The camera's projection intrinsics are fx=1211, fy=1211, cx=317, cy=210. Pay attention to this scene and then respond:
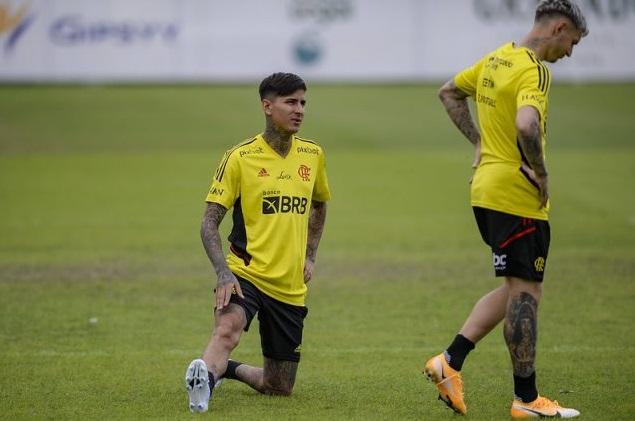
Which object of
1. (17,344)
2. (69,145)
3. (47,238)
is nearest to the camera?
(17,344)

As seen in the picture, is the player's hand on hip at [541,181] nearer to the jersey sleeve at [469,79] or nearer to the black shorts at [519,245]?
the black shorts at [519,245]

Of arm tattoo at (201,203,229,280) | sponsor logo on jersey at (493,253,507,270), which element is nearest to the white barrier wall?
arm tattoo at (201,203,229,280)

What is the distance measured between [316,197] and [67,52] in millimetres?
29125

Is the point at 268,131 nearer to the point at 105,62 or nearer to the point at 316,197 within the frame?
the point at 316,197

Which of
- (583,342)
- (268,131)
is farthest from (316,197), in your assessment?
(583,342)

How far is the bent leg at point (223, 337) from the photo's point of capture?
7.64 m

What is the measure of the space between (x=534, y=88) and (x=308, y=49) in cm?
3038

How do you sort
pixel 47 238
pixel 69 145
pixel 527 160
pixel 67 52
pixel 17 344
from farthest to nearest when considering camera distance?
pixel 67 52 < pixel 69 145 < pixel 47 238 < pixel 17 344 < pixel 527 160

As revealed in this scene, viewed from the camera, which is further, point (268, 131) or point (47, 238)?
point (47, 238)

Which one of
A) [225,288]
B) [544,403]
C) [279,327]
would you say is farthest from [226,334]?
[544,403]

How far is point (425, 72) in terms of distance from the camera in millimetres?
38031

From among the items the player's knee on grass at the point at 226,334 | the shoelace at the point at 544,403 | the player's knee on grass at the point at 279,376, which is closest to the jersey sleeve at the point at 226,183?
the player's knee on grass at the point at 226,334

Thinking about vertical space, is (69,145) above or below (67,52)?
below

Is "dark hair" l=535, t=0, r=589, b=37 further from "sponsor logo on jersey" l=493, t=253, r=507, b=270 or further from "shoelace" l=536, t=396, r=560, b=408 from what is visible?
"shoelace" l=536, t=396, r=560, b=408
